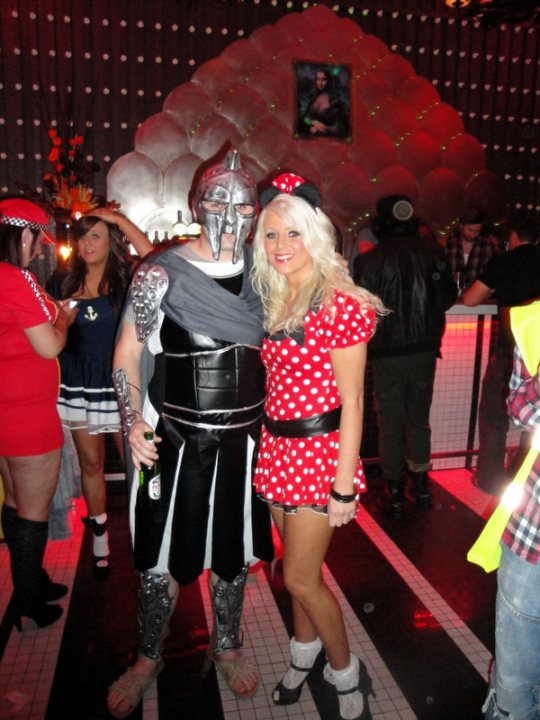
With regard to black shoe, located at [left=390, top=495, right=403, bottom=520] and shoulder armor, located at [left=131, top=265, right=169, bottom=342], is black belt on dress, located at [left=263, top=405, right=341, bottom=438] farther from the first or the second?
black shoe, located at [left=390, top=495, right=403, bottom=520]

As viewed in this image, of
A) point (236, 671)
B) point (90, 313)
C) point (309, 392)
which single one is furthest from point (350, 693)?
point (90, 313)

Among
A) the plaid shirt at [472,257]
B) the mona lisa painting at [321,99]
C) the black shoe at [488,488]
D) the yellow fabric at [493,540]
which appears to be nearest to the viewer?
the yellow fabric at [493,540]

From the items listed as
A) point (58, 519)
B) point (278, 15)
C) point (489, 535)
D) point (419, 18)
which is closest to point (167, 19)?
point (278, 15)

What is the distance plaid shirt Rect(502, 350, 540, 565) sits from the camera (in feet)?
4.24

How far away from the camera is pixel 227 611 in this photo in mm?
2104

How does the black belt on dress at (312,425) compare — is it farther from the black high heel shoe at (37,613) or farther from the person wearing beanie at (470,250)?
the person wearing beanie at (470,250)

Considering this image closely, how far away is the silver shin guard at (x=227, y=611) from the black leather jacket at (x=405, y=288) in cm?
170

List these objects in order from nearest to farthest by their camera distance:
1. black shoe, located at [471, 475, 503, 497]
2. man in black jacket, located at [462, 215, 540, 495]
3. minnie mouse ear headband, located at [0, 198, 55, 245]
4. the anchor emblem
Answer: minnie mouse ear headband, located at [0, 198, 55, 245] → the anchor emblem → man in black jacket, located at [462, 215, 540, 495] → black shoe, located at [471, 475, 503, 497]

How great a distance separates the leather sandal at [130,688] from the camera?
1.94 m

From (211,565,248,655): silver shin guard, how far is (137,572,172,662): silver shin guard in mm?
182

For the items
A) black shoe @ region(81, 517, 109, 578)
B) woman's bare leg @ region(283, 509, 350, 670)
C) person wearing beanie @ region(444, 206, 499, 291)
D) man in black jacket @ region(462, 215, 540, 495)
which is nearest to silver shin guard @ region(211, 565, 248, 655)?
woman's bare leg @ region(283, 509, 350, 670)

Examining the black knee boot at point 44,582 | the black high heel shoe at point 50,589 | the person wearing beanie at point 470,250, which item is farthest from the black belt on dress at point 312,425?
the person wearing beanie at point 470,250

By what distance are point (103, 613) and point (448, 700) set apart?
142 centimetres

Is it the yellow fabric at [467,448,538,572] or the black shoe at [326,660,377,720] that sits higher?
the yellow fabric at [467,448,538,572]
